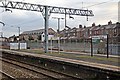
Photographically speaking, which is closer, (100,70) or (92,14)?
(100,70)

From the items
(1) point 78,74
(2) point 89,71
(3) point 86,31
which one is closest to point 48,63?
(1) point 78,74

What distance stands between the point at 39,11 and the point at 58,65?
78.0 feet

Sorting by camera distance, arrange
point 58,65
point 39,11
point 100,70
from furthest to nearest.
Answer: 1. point 39,11
2. point 58,65
3. point 100,70

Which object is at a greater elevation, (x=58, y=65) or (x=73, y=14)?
(x=73, y=14)

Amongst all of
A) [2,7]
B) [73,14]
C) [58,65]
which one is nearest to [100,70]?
[58,65]

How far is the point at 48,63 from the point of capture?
23.8 m

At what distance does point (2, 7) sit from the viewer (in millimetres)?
40281

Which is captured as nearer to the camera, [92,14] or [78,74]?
[78,74]

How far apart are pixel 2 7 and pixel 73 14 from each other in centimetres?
1328

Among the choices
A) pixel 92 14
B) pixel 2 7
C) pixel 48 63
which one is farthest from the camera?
pixel 92 14

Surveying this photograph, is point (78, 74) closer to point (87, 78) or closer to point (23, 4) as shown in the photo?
point (87, 78)

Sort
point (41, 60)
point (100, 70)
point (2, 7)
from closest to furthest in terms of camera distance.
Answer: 1. point (100, 70)
2. point (41, 60)
3. point (2, 7)

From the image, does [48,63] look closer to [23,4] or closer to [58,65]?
[58,65]

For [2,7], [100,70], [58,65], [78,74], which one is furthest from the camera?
[2,7]
